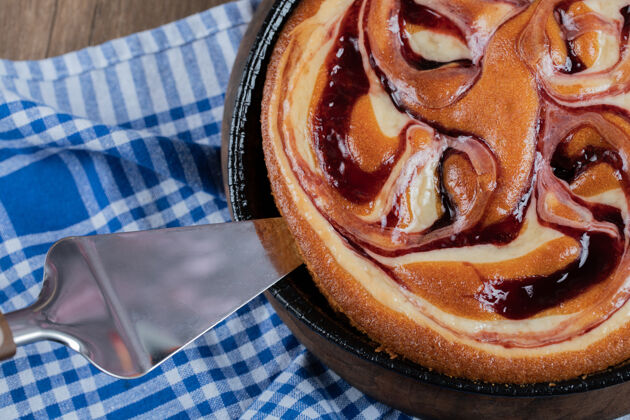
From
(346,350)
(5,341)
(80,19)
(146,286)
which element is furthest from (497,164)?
(80,19)

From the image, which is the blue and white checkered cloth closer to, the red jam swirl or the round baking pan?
the round baking pan

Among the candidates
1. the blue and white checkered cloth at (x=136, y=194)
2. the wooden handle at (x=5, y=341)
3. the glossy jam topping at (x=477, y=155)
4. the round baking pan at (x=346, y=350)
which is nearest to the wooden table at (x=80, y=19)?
the blue and white checkered cloth at (x=136, y=194)

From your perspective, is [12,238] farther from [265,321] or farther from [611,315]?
[611,315]

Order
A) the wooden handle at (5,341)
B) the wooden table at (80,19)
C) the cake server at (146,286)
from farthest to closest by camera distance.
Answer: the wooden table at (80,19)
the cake server at (146,286)
the wooden handle at (5,341)

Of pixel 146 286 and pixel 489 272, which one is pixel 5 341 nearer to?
pixel 146 286

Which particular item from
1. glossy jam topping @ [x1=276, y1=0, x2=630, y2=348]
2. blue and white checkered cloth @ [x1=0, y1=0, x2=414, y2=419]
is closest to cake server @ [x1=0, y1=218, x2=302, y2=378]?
glossy jam topping @ [x1=276, y1=0, x2=630, y2=348]

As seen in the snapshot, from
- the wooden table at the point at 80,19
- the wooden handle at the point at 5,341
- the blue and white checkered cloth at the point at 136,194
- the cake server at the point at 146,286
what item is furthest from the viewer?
the wooden table at the point at 80,19

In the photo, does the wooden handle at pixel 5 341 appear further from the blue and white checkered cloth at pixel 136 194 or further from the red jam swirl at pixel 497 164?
the blue and white checkered cloth at pixel 136 194
